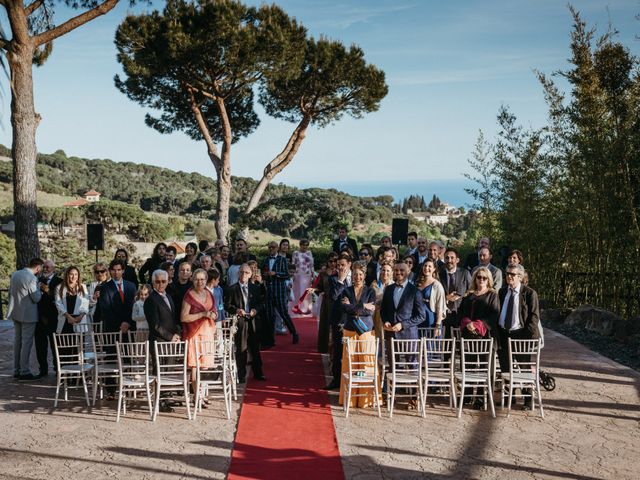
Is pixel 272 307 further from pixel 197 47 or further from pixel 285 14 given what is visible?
pixel 285 14

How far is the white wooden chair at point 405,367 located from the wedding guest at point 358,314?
30 cm

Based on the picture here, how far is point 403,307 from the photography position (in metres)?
7.29

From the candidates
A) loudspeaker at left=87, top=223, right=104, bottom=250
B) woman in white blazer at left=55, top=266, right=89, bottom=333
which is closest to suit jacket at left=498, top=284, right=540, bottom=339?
woman in white blazer at left=55, top=266, right=89, bottom=333

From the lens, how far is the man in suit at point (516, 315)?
23.9 ft

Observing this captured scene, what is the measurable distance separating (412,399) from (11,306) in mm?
4952

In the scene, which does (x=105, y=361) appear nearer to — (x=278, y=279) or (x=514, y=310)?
(x=278, y=279)

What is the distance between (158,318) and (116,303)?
901mm

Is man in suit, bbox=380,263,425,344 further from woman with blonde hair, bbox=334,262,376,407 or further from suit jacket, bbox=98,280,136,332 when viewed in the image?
suit jacket, bbox=98,280,136,332

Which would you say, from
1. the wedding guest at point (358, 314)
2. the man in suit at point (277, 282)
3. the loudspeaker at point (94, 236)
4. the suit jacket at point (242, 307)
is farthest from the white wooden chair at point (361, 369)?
the loudspeaker at point (94, 236)

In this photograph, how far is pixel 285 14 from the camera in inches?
864

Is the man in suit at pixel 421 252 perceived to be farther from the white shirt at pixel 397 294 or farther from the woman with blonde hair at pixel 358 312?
the woman with blonde hair at pixel 358 312

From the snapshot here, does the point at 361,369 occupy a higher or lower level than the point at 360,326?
lower

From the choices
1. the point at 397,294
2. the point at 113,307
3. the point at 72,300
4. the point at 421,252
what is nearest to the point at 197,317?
the point at 113,307

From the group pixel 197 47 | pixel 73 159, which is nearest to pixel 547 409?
pixel 197 47
